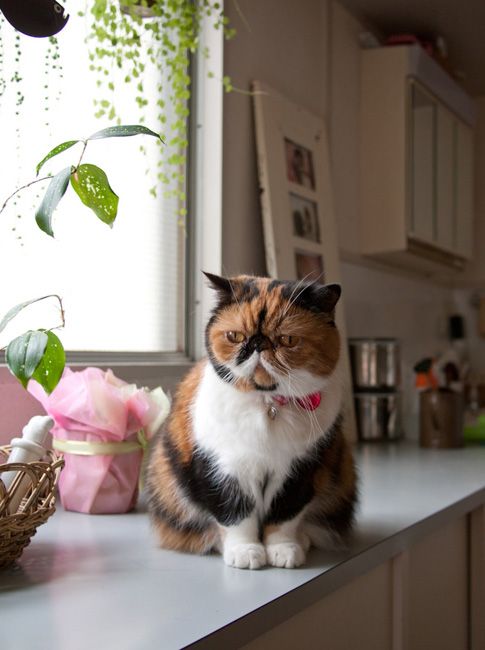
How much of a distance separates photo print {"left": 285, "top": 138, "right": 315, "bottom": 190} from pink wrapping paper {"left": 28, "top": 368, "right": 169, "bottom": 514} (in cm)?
101

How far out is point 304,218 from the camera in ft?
7.00

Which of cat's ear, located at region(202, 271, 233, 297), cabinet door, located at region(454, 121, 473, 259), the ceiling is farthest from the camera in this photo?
cabinet door, located at region(454, 121, 473, 259)

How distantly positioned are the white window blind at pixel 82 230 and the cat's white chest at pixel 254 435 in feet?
2.00

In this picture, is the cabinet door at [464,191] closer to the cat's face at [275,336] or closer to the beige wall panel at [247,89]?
the beige wall panel at [247,89]


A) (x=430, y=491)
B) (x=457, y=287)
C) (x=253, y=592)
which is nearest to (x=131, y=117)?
(x=430, y=491)

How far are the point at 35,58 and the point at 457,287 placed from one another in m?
2.79

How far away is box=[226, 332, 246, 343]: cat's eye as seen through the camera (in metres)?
0.93

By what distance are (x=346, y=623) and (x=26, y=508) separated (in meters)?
0.50

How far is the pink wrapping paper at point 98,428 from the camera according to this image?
1.27m

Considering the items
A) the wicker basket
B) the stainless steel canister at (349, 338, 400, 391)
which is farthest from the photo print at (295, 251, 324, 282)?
the wicker basket

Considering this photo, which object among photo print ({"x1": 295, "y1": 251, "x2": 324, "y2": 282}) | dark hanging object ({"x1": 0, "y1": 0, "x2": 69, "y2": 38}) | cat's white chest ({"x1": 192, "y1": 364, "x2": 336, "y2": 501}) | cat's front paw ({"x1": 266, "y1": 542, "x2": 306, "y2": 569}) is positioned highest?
dark hanging object ({"x1": 0, "y1": 0, "x2": 69, "y2": 38})

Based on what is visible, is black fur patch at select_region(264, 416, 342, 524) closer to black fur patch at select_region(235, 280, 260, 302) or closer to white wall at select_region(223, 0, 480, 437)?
black fur patch at select_region(235, 280, 260, 302)

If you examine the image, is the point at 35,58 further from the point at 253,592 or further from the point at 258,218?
the point at 253,592

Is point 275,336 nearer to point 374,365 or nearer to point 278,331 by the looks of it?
point 278,331
